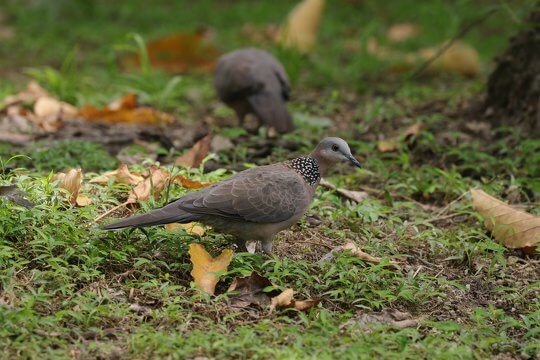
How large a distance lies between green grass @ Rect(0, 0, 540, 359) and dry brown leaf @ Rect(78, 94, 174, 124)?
7.7 inches

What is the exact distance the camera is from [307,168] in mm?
4801

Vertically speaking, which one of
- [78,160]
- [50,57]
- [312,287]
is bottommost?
[50,57]

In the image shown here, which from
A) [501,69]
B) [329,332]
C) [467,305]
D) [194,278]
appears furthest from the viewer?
[501,69]

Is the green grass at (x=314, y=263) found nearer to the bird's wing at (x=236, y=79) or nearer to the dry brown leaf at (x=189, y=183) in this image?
the dry brown leaf at (x=189, y=183)

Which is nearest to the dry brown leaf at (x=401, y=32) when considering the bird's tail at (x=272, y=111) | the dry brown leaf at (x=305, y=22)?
the dry brown leaf at (x=305, y=22)

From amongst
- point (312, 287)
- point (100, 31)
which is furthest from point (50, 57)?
point (312, 287)

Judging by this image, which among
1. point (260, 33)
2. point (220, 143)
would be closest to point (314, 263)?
point (220, 143)

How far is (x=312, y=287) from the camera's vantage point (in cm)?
443

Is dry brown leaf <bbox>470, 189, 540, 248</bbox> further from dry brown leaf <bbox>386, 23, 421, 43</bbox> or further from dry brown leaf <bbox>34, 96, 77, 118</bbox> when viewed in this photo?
dry brown leaf <bbox>386, 23, 421, 43</bbox>

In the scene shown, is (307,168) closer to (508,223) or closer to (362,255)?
(362,255)

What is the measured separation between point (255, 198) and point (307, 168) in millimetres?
464

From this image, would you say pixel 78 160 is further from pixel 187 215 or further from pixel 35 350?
pixel 35 350

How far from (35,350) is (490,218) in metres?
3.05

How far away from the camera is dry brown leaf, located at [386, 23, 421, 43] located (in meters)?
11.0
